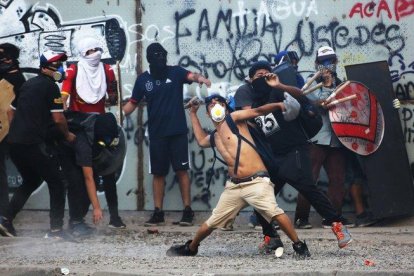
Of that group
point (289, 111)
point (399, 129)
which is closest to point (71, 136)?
point (289, 111)

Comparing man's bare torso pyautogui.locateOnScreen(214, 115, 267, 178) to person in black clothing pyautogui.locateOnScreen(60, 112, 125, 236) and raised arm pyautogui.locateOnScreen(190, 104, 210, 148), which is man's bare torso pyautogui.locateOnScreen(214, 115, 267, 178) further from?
person in black clothing pyautogui.locateOnScreen(60, 112, 125, 236)

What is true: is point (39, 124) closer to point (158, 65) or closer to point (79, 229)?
point (79, 229)

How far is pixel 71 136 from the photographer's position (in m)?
10.9

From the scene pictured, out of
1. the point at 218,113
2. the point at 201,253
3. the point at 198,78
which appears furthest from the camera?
the point at 198,78

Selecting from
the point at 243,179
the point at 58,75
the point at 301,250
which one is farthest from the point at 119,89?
the point at 301,250

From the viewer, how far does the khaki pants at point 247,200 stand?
9219 millimetres

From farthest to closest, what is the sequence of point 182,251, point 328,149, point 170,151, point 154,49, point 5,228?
point 170,151
point 154,49
point 328,149
point 5,228
point 182,251

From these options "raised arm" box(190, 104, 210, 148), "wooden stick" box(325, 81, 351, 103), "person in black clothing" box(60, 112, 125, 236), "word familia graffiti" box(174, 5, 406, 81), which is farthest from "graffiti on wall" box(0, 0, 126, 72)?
"raised arm" box(190, 104, 210, 148)

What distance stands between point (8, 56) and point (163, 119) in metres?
1.76

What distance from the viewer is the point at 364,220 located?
1155 cm

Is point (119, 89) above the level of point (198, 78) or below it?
below

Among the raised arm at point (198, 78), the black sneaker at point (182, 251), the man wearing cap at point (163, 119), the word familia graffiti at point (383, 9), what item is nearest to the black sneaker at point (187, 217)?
the man wearing cap at point (163, 119)

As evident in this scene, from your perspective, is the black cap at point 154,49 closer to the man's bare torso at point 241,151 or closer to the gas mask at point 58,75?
the gas mask at point 58,75

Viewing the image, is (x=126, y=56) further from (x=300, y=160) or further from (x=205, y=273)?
(x=205, y=273)
